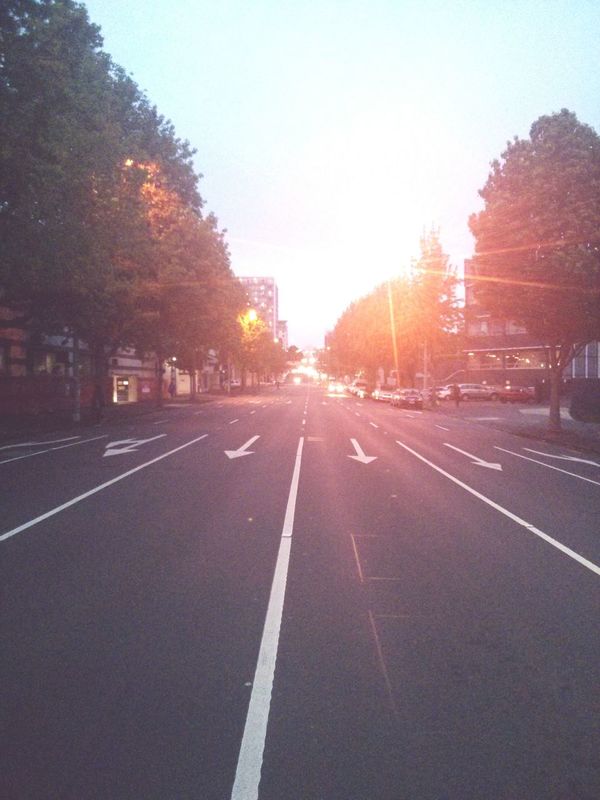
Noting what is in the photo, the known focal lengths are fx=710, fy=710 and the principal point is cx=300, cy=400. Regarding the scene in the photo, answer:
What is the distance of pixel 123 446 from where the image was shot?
69.6 ft

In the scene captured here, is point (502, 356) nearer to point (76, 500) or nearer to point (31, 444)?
point (31, 444)

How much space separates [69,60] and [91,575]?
17.9m

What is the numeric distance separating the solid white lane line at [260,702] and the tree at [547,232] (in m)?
19.5

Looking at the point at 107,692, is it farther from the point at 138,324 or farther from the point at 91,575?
the point at 138,324

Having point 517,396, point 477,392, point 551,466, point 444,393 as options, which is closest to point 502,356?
point 444,393

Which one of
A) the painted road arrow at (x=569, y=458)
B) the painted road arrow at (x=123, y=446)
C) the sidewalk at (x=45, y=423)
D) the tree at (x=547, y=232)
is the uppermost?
the tree at (x=547, y=232)

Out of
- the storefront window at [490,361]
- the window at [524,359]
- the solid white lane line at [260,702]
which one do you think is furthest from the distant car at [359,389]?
the solid white lane line at [260,702]

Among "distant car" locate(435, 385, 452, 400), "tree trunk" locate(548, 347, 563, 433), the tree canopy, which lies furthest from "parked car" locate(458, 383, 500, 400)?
"tree trunk" locate(548, 347, 563, 433)

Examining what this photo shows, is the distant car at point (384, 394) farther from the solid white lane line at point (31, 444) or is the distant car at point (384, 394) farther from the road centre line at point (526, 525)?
the road centre line at point (526, 525)

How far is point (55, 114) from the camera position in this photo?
18078mm

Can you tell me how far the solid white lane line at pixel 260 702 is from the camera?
143 inches

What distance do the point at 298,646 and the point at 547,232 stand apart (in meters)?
22.1

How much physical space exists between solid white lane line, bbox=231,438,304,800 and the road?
0.01 meters

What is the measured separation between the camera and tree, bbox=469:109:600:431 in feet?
77.4
